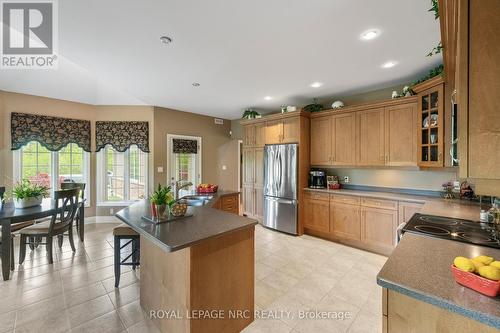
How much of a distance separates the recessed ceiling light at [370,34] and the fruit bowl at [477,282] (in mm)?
2092

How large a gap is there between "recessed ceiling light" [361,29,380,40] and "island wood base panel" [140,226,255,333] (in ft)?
7.17

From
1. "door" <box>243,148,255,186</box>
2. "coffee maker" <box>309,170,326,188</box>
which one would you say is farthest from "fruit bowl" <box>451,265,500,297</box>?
"door" <box>243,148,255,186</box>

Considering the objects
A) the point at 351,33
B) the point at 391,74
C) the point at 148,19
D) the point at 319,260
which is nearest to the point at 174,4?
the point at 148,19

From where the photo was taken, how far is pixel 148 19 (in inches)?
76.2

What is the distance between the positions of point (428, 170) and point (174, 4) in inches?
155

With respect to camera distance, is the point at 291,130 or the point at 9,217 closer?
the point at 9,217

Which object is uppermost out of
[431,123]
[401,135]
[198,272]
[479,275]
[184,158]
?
[431,123]

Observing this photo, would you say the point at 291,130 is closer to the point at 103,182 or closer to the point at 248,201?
the point at 248,201

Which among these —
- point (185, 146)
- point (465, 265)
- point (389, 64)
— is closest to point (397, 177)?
point (389, 64)

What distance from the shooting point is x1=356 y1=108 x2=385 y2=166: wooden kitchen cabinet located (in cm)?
347

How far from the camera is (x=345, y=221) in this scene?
12.1 ft
